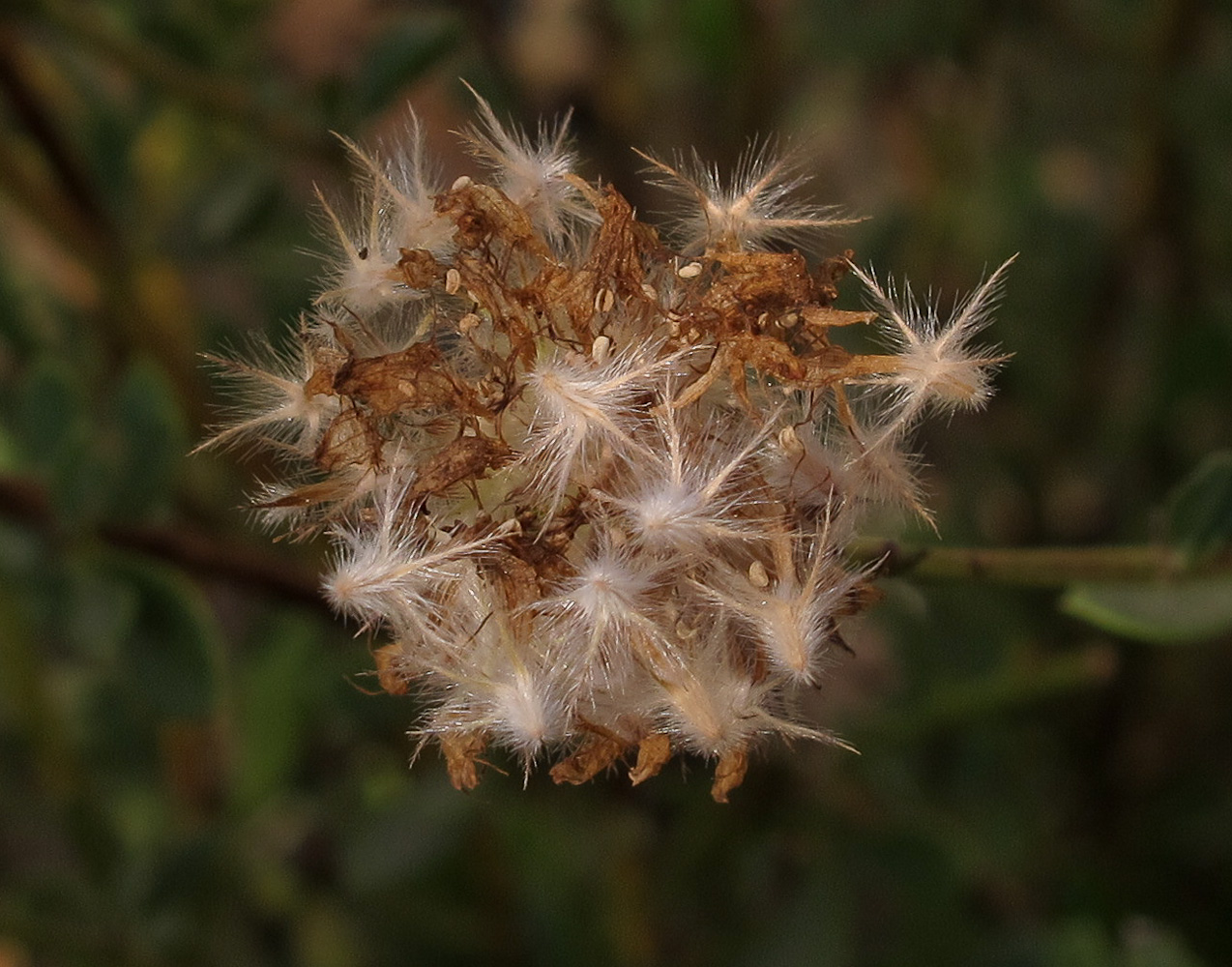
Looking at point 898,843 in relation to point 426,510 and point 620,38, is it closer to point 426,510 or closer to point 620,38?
point 426,510

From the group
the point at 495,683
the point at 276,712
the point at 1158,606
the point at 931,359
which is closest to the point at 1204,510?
the point at 1158,606

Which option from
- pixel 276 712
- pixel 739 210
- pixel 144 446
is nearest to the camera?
pixel 739 210

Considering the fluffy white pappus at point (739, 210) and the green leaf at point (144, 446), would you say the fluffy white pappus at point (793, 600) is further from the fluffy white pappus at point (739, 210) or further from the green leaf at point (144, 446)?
the green leaf at point (144, 446)

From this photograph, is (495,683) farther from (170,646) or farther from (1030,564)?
(170,646)

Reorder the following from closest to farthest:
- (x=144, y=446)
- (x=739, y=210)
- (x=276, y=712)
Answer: (x=739, y=210) → (x=144, y=446) → (x=276, y=712)

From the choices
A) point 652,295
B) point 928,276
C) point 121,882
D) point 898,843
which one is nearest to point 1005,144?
point 928,276

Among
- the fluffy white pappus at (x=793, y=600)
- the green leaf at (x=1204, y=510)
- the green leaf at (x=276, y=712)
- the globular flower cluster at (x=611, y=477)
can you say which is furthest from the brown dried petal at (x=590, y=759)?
the green leaf at (x=276, y=712)

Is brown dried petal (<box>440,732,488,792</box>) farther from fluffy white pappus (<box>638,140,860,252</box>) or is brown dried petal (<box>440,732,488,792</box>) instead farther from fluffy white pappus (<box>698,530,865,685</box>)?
fluffy white pappus (<box>638,140,860,252</box>)
